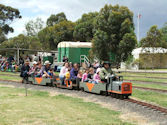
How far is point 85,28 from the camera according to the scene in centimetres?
4212

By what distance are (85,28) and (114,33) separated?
506 inches

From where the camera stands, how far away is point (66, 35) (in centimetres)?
4769

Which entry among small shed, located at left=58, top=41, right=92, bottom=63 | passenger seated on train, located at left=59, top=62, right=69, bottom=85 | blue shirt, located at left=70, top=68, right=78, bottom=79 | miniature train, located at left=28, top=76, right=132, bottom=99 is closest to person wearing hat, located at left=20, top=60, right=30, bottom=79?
miniature train, located at left=28, top=76, right=132, bottom=99

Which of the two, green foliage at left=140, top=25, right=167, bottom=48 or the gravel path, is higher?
green foliage at left=140, top=25, right=167, bottom=48

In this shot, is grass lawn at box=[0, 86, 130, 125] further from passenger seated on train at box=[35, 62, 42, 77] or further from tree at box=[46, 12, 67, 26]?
tree at box=[46, 12, 67, 26]

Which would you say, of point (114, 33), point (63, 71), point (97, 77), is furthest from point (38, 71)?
point (114, 33)

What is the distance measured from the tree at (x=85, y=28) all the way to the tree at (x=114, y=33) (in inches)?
436

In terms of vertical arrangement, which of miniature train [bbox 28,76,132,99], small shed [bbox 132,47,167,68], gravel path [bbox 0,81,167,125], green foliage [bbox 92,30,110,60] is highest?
green foliage [bbox 92,30,110,60]

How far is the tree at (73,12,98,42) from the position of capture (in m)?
42.0

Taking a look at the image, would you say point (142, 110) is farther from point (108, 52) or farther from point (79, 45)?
point (108, 52)

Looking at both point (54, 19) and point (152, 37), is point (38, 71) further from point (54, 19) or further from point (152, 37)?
point (54, 19)

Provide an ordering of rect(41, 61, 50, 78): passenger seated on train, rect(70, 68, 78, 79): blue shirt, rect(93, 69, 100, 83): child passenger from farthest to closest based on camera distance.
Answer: rect(41, 61, 50, 78): passenger seated on train < rect(70, 68, 78, 79): blue shirt < rect(93, 69, 100, 83): child passenger

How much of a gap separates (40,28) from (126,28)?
37742 millimetres

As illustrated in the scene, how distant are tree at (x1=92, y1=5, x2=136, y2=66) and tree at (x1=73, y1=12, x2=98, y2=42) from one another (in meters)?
11.1
